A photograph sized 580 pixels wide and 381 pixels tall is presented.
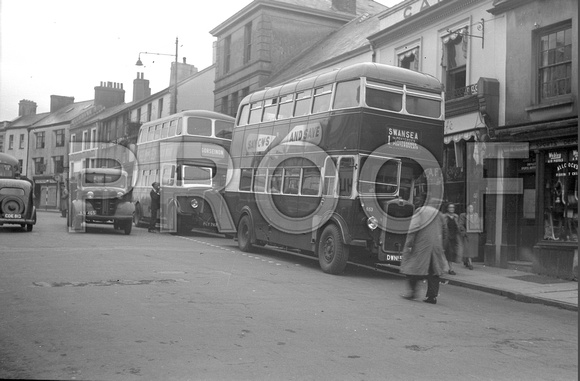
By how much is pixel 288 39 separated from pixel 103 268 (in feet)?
87.4

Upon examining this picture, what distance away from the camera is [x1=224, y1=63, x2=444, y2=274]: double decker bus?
13.4 m

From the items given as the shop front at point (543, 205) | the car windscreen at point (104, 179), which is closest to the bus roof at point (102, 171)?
the car windscreen at point (104, 179)

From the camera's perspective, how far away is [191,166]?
23500 millimetres

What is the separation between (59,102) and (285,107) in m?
59.1

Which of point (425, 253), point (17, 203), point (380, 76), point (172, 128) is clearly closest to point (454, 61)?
point (380, 76)

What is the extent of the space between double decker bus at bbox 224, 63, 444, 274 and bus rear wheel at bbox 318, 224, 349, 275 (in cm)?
2

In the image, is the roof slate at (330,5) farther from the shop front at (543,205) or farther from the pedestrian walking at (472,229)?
the shop front at (543,205)

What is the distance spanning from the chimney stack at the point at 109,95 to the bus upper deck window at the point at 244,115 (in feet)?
149

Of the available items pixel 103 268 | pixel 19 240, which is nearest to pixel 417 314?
pixel 103 268

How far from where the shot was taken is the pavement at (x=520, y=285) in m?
11.6

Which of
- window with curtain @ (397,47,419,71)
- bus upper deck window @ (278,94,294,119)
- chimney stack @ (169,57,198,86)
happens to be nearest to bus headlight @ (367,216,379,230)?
bus upper deck window @ (278,94,294,119)

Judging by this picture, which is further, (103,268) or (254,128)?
(254,128)

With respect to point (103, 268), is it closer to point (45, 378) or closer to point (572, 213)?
point (45, 378)

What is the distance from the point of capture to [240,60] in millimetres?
38156
